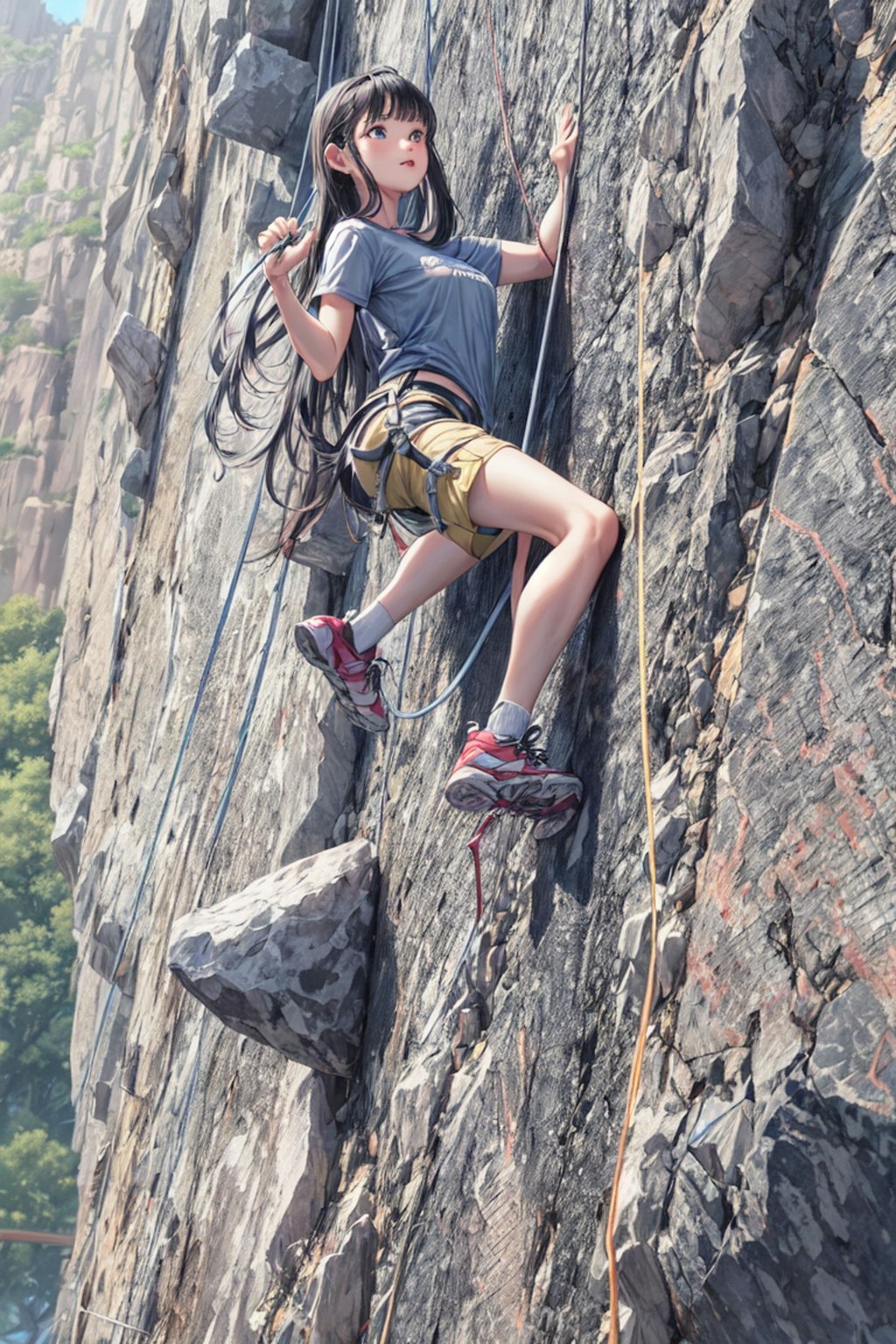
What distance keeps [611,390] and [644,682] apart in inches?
36.9

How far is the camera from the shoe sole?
107 inches

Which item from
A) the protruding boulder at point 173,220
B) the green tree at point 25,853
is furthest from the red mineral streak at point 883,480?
the green tree at point 25,853

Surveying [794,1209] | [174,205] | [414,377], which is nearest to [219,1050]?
[414,377]

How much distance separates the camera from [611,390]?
311 centimetres

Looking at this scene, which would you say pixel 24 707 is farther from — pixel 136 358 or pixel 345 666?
pixel 345 666

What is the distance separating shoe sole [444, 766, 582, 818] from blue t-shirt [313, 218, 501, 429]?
1230 millimetres

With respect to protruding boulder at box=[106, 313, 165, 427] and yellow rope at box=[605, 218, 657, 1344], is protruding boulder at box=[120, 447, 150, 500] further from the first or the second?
yellow rope at box=[605, 218, 657, 1344]

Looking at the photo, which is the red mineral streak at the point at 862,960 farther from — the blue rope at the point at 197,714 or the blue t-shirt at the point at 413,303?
the blue rope at the point at 197,714

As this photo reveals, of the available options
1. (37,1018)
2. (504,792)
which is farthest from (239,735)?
(37,1018)

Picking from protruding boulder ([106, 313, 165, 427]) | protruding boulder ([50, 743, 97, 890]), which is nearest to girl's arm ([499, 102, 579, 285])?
protruding boulder ([106, 313, 165, 427])

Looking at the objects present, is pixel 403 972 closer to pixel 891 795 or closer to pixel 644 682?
pixel 644 682

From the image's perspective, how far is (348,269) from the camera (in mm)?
3381

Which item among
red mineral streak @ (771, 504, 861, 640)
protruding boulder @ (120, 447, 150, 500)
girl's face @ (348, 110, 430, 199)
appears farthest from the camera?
protruding boulder @ (120, 447, 150, 500)

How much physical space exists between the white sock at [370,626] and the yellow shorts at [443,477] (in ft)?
1.04
